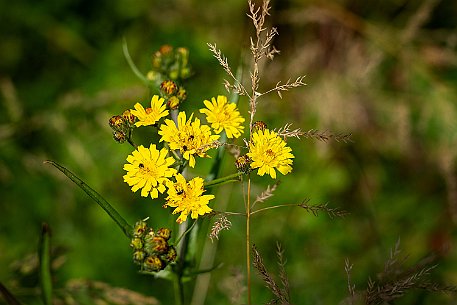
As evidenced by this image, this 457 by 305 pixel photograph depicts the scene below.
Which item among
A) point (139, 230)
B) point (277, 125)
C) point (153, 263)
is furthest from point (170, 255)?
point (277, 125)

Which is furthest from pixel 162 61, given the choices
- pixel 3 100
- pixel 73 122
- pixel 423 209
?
pixel 423 209

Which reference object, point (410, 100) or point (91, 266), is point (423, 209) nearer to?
point (410, 100)

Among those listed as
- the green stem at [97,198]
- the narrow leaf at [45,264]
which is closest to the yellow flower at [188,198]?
the green stem at [97,198]

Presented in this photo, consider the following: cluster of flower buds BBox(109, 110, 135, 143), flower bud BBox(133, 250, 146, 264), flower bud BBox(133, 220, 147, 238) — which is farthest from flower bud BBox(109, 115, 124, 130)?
flower bud BBox(133, 250, 146, 264)

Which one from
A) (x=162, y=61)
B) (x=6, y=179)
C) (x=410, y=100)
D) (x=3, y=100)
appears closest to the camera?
(x=162, y=61)

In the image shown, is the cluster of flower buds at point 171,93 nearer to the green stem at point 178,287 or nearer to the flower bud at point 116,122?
the flower bud at point 116,122

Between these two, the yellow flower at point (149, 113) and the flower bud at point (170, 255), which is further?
the yellow flower at point (149, 113)

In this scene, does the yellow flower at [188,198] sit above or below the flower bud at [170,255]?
above
